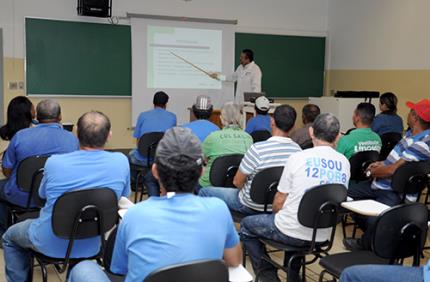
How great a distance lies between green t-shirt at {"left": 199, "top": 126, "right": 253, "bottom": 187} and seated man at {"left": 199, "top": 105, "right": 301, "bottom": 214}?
0.58 meters

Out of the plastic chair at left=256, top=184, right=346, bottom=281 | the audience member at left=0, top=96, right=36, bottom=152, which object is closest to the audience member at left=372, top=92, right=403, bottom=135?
the plastic chair at left=256, top=184, right=346, bottom=281

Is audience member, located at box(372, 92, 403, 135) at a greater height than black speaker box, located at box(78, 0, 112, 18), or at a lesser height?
lesser

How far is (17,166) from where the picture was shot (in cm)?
317

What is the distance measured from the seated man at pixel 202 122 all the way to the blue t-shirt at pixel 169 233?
8.97 ft

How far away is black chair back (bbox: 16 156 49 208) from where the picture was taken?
3.12 metres

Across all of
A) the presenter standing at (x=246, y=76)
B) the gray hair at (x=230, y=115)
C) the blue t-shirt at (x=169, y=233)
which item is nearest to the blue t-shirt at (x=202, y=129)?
the gray hair at (x=230, y=115)

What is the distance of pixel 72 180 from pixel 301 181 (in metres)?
1.28

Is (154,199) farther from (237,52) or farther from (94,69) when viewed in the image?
(237,52)

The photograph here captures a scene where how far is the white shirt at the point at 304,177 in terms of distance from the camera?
8.84 feet

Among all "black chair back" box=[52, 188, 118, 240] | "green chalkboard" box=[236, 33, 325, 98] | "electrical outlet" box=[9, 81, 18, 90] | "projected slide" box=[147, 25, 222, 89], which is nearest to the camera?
"black chair back" box=[52, 188, 118, 240]

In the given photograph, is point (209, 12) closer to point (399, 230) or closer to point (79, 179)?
point (79, 179)

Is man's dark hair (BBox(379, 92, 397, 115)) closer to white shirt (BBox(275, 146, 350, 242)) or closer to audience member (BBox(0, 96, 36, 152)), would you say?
white shirt (BBox(275, 146, 350, 242))

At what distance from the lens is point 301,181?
2689mm

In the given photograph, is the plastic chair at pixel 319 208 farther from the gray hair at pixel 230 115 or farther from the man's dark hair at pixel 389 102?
the man's dark hair at pixel 389 102
